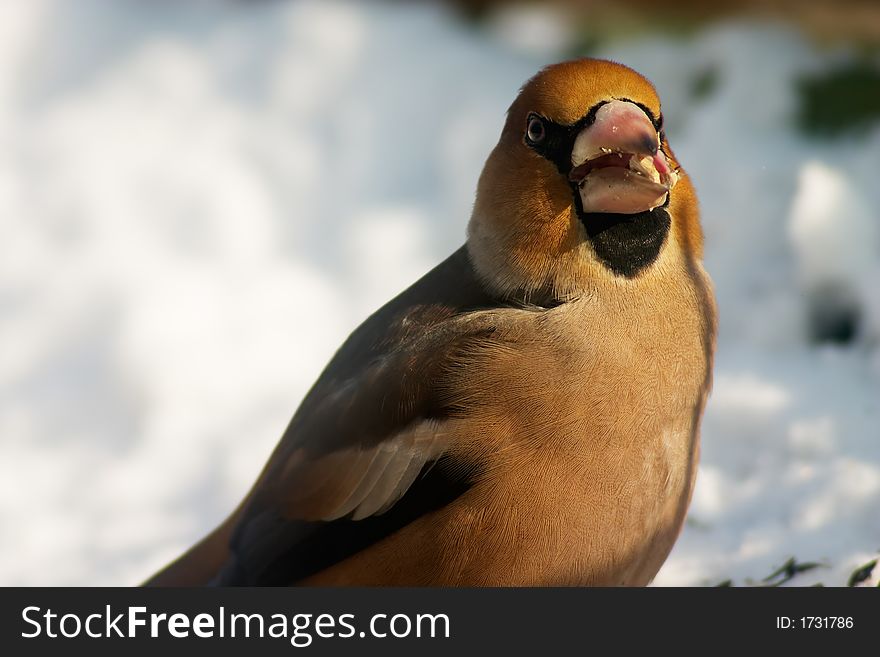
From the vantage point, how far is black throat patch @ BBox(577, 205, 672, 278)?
2678 mm

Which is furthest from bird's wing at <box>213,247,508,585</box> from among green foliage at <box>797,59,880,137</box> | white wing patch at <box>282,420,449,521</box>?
green foliage at <box>797,59,880,137</box>

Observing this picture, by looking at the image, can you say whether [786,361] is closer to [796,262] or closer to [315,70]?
[796,262]

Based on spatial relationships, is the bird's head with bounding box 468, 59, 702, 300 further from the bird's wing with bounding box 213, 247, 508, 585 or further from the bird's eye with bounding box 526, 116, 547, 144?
the bird's wing with bounding box 213, 247, 508, 585

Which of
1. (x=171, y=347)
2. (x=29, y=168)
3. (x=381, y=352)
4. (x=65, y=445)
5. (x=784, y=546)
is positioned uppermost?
(x=29, y=168)

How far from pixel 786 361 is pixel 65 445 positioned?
3.05 m

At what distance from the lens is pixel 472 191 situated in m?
5.45

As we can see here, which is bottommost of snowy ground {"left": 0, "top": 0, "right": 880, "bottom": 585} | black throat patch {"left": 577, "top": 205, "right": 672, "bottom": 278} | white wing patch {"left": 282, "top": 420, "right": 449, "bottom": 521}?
white wing patch {"left": 282, "top": 420, "right": 449, "bottom": 521}

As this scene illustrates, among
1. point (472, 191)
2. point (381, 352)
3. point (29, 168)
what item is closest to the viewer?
point (381, 352)

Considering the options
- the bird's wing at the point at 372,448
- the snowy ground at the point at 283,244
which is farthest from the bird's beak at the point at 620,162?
the snowy ground at the point at 283,244

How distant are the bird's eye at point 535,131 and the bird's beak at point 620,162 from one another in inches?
4.9

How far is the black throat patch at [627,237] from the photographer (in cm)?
268

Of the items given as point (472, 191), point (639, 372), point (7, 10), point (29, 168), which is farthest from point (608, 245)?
point (7, 10)

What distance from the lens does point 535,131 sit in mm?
2746

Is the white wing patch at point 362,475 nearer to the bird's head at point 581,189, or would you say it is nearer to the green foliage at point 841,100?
the bird's head at point 581,189
